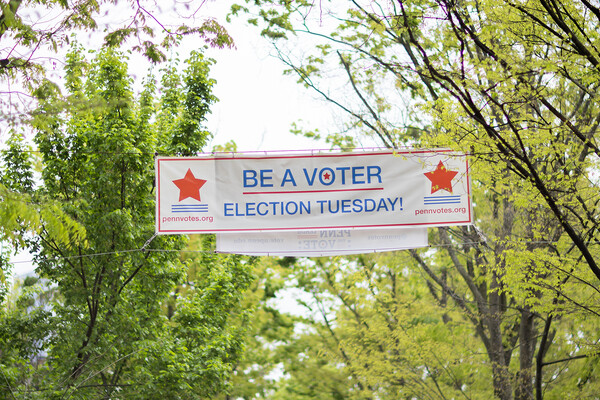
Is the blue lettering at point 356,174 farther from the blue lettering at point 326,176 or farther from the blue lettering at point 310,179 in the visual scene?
the blue lettering at point 310,179

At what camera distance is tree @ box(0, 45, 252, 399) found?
11539 millimetres

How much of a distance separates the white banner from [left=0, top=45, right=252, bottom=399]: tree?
2.45 m

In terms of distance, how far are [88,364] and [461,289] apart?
39.1 feet

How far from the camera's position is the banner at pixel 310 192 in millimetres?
8828

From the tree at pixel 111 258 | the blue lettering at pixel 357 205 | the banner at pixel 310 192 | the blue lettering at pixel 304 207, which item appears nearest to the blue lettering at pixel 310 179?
the banner at pixel 310 192

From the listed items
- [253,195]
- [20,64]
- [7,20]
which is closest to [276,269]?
[253,195]

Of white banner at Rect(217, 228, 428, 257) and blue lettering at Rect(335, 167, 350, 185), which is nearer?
white banner at Rect(217, 228, 428, 257)

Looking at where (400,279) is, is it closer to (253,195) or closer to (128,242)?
(128,242)

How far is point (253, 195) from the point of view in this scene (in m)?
8.99

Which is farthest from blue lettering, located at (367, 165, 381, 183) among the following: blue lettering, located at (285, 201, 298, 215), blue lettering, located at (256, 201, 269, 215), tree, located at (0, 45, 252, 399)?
tree, located at (0, 45, 252, 399)

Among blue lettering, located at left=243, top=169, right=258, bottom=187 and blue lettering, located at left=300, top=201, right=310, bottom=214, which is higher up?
blue lettering, located at left=243, top=169, right=258, bottom=187

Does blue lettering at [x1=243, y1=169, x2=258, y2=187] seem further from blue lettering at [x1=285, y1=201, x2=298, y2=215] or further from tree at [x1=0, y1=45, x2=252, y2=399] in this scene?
tree at [x1=0, y1=45, x2=252, y2=399]

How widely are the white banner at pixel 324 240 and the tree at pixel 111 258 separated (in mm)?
2449

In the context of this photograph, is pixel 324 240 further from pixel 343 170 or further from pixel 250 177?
pixel 250 177
